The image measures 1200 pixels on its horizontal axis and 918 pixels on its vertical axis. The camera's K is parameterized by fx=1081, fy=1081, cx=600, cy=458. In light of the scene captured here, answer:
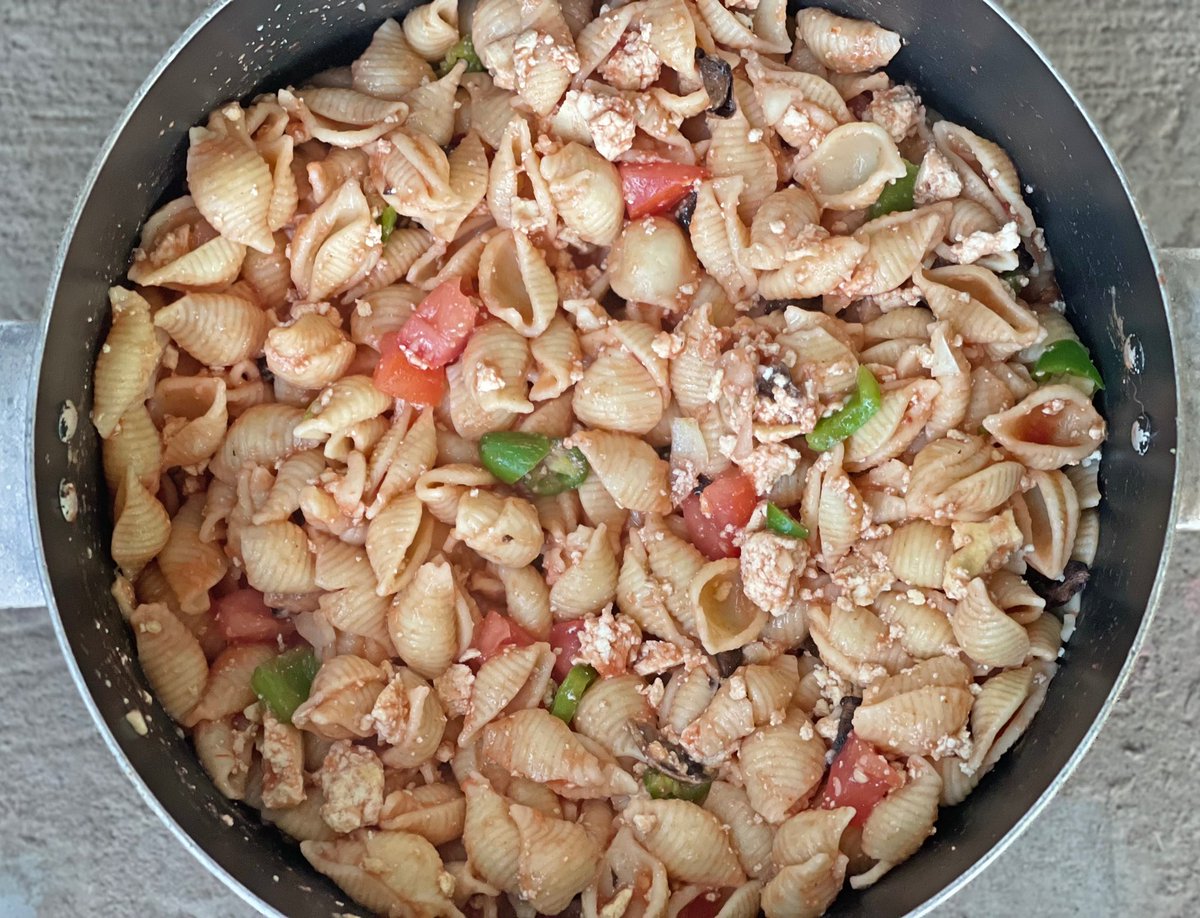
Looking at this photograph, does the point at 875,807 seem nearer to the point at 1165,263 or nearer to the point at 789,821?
the point at 789,821

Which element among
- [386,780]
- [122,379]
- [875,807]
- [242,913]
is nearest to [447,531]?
[386,780]

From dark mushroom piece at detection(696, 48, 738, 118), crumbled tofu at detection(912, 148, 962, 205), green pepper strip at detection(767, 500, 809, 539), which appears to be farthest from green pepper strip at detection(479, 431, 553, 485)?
crumbled tofu at detection(912, 148, 962, 205)

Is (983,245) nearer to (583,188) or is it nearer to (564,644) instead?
(583,188)

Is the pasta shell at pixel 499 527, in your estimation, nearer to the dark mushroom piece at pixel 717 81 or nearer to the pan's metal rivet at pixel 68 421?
the pan's metal rivet at pixel 68 421

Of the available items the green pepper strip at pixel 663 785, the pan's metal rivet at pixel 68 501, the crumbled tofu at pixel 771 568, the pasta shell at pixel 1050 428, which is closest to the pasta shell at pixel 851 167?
the pasta shell at pixel 1050 428

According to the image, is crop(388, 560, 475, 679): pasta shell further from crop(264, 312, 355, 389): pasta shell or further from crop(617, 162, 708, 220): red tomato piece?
crop(617, 162, 708, 220): red tomato piece

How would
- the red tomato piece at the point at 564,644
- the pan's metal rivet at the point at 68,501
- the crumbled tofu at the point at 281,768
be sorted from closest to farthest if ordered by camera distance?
the pan's metal rivet at the point at 68,501 → the crumbled tofu at the point at 281,768 → the red tomato piece at the point at 564,644
